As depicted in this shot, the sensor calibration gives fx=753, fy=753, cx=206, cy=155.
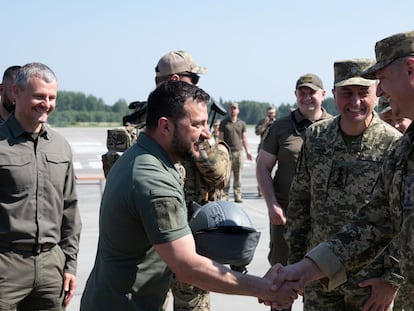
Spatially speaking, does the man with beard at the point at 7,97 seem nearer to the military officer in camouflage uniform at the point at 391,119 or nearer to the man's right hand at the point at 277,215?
the man's right hand at the point at 277,215

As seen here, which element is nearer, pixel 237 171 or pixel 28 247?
pixel 28 247

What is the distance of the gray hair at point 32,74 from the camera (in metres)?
4.66

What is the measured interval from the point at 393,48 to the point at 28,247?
8.11 ft

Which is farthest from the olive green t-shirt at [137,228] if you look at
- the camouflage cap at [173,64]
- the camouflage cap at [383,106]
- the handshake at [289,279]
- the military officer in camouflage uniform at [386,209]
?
the camouflage cap at [383,106]

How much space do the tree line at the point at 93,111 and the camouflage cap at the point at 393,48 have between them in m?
71.3

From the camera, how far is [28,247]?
4.59 metres

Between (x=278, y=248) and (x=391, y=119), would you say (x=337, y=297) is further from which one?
(x=391, y=119)

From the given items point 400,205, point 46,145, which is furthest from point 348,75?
point 46,145

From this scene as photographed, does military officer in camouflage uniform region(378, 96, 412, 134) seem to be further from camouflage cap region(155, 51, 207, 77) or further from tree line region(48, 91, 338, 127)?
tree line region(48, 91, 338, 127)

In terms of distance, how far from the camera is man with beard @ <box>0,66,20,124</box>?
19.0 feet

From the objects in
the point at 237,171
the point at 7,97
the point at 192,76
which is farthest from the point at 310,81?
the point at 237,171

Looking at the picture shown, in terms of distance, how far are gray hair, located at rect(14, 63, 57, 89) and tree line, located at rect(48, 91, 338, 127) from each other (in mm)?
70336

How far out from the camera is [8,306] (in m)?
4.49

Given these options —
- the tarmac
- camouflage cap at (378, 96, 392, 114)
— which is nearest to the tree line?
the tarmac
